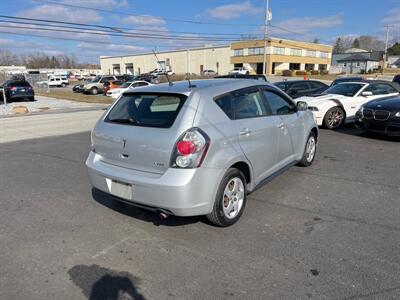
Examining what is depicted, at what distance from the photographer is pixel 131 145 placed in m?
3.55

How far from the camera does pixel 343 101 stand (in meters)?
9.97

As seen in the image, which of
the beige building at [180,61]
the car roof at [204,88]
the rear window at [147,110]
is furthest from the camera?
the beige building at [180,61]

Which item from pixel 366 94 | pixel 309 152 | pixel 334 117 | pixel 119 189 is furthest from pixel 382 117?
pixel 119 189

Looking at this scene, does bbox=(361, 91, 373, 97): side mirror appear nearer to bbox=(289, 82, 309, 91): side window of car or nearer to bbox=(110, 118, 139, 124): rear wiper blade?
bbox=(289, 82, 309, 91): side window of car

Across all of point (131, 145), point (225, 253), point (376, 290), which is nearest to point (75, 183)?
point (131, 145)

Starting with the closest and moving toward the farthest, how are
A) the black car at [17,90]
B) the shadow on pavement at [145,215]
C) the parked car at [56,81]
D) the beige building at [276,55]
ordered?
the shadow on pavement at [145,215]
the black car at [17,90]
the parked car at [56,81]
the beige building at [276,55]

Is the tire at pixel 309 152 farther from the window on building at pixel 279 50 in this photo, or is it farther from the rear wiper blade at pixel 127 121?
the window on building at pixel 279 50

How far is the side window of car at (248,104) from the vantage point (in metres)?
3.96

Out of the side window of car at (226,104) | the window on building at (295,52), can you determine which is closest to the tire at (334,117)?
the side window of car at (226,104)

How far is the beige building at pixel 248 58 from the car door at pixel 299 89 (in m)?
54.2

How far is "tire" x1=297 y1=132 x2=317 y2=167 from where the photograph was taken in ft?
19.1

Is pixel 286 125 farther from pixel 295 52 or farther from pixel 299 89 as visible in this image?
pixel 295 52

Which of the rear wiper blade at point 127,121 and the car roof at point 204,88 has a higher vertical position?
the car roof at point 204,88

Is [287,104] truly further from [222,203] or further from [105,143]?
[105,143]
